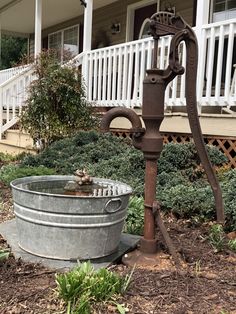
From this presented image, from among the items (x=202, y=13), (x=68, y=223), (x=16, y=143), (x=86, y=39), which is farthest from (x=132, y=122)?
(x=16, y=143)

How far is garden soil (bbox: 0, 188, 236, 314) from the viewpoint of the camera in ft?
7.00

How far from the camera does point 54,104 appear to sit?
279 inches

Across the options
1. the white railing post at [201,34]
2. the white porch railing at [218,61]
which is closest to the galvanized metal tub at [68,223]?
the white porch railing at [218,61]

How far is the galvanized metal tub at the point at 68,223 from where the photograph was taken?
249 cm

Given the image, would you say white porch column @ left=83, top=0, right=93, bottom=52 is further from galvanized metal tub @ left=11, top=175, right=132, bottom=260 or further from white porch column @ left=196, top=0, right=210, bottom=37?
galvanized metal tub @ left=11, top=175, right=132, bottom=260

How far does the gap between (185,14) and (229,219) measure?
6.73 m

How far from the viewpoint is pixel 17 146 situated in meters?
8.87

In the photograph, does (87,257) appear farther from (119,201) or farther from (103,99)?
(103,99)

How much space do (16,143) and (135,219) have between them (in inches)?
239

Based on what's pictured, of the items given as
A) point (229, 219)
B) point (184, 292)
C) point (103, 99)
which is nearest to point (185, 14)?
point (103, 99)

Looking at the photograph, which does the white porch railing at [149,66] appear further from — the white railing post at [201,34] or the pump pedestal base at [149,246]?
the pump pedestal base at [149,246]

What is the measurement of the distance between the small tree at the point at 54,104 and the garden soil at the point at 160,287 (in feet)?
14.0

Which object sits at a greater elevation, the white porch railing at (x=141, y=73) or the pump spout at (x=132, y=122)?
the white porch railing at (x=141, y=73)

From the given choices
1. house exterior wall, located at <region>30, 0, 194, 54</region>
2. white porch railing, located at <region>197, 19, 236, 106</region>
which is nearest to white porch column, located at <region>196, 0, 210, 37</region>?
white porch railing, located at <region>197, 19, 236, 106</region>
